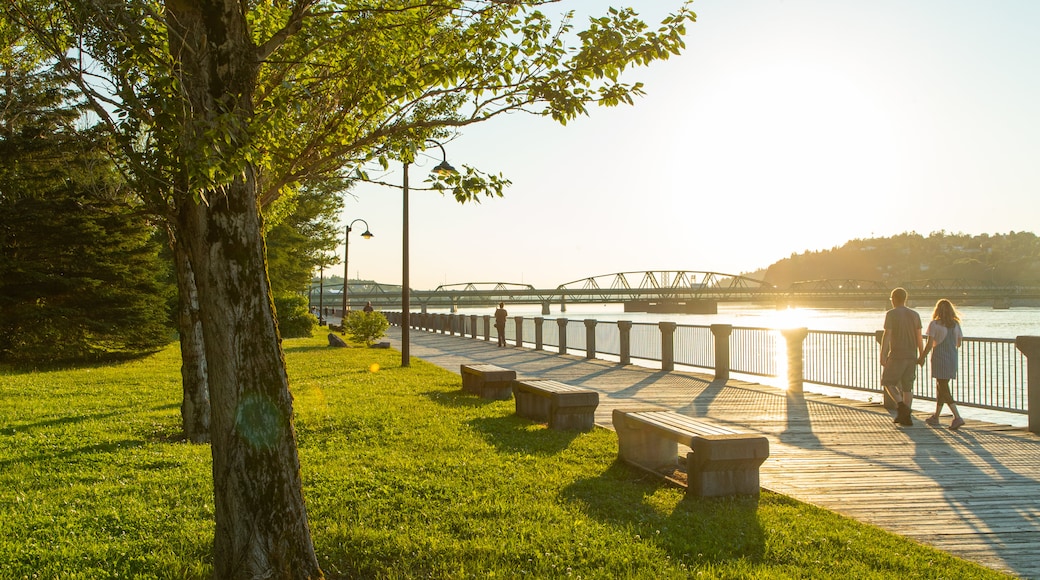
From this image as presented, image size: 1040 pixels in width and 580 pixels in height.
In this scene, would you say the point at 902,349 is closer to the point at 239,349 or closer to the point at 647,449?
the point at 647,449

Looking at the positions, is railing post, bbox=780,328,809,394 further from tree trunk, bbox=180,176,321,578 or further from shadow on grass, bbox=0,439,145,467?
tree trunk, bbox=180,176,321,578

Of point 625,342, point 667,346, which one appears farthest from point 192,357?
point 625,342

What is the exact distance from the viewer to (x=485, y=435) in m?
9.51

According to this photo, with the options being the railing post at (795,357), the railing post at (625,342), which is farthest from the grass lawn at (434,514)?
the railing post at (625,342)

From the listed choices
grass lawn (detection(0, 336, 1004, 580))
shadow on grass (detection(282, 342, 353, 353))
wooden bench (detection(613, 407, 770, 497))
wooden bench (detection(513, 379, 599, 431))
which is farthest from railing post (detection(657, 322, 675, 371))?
shadow on grass (detection(282, 342, 353, 353))

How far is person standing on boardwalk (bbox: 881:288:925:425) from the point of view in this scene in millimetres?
10531

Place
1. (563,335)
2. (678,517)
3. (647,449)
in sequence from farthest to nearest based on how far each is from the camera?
1. (563,335)
2. (647,449)
3. (678,517)

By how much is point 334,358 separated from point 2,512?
16.7 meters

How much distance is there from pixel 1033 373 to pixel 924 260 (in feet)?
282

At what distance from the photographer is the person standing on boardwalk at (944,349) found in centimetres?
1027

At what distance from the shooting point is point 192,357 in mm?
9609

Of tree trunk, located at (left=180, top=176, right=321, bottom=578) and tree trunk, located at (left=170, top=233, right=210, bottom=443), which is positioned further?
tree trunk, located at (left=170, top=233, right=210, bottom=443)

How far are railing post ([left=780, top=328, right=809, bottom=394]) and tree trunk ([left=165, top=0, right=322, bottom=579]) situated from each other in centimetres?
1180

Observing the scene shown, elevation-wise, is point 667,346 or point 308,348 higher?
point 667,346
